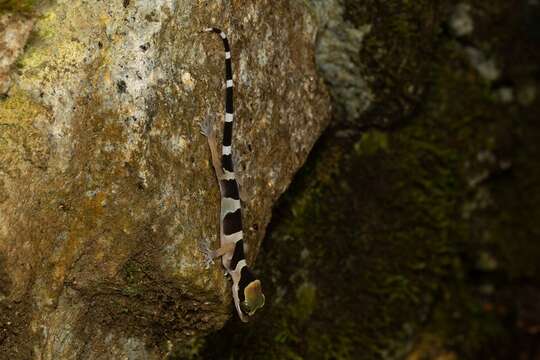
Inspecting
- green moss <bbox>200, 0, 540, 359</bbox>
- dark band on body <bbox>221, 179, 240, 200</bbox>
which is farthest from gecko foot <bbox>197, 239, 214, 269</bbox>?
green moss <bbox>200, 0, 540, 359</bbox>

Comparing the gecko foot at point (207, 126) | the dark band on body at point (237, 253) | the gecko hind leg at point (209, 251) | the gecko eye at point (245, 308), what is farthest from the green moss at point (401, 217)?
the gecko foot at point (207, 126)

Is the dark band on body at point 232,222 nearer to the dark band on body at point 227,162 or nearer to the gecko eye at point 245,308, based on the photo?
the dark band on body at point 227,162

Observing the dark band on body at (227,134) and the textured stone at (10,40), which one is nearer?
the textured stone at (10,40)

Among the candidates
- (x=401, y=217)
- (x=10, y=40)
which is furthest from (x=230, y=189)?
(x=401, y=217)

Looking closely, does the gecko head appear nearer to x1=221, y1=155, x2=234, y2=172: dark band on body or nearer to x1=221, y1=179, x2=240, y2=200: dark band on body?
x1=221, y1=179, x2=240, y2=200: dark band on body

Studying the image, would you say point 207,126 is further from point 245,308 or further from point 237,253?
point 245,308

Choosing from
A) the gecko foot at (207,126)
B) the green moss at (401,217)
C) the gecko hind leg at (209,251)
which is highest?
the gecko foot at (207,126)
